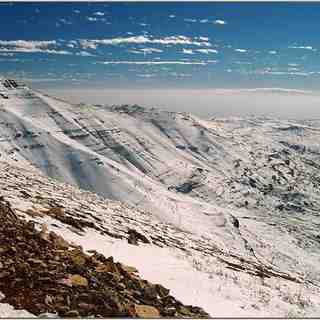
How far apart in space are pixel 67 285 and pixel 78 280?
0.59m

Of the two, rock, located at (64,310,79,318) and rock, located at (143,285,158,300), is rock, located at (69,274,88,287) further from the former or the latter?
rock, located at (143,285,158,300)

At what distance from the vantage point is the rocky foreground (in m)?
12.0

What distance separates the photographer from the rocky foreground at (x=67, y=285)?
12.0 metres

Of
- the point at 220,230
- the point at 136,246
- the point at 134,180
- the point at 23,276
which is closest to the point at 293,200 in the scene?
the point at 134,180

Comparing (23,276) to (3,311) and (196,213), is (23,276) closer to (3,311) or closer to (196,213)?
(3,311)

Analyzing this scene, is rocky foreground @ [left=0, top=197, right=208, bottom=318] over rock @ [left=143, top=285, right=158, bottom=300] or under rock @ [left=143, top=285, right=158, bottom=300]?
over

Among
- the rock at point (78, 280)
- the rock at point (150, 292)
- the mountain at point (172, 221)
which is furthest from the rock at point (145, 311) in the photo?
the mountain at point (172, 221)

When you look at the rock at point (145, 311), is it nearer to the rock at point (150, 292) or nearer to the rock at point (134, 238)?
the rock at point (150, 292)

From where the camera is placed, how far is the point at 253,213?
6604 inches

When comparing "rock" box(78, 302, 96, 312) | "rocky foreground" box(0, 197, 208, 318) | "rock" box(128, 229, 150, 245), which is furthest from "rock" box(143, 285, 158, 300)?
"rock" box(128, 229, 150, 245)

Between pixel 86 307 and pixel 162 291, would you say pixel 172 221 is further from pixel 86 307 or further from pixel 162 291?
pixel 86 307

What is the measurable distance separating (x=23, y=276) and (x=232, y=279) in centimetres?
992

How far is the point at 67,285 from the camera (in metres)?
13.1

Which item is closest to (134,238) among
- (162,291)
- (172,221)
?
(162,291)
